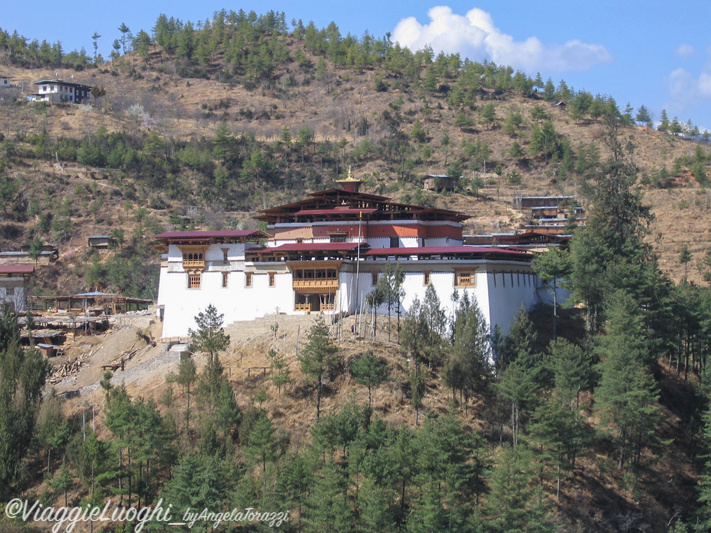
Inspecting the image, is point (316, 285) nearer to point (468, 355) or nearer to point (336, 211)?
point (336, 211)

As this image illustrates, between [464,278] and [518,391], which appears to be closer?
[518,391]

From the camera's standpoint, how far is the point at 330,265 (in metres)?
46.8

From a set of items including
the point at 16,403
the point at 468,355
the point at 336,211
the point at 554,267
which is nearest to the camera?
the point at 16,403

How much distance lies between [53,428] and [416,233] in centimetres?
2464

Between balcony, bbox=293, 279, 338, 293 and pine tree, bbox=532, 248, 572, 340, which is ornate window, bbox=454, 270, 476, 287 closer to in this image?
pine tree, bbox=532, 248, 572, 340

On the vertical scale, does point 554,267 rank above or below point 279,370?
above

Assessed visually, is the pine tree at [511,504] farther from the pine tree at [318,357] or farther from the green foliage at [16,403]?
the green foliage at [16,403]

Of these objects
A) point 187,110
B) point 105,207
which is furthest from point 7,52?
point 105,207

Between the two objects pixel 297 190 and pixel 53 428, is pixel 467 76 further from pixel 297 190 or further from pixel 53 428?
pixel 53 428

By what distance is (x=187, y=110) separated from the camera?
129 m

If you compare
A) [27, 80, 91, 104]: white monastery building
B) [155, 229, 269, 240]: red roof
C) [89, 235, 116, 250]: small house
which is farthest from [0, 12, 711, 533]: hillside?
[27, 80, 91, 104]: white monastery building

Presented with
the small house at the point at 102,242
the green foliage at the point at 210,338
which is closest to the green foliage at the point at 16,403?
the green foliage at the point at 210,338

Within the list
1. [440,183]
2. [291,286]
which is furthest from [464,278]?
[440,183]

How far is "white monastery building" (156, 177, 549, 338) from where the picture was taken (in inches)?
1833
